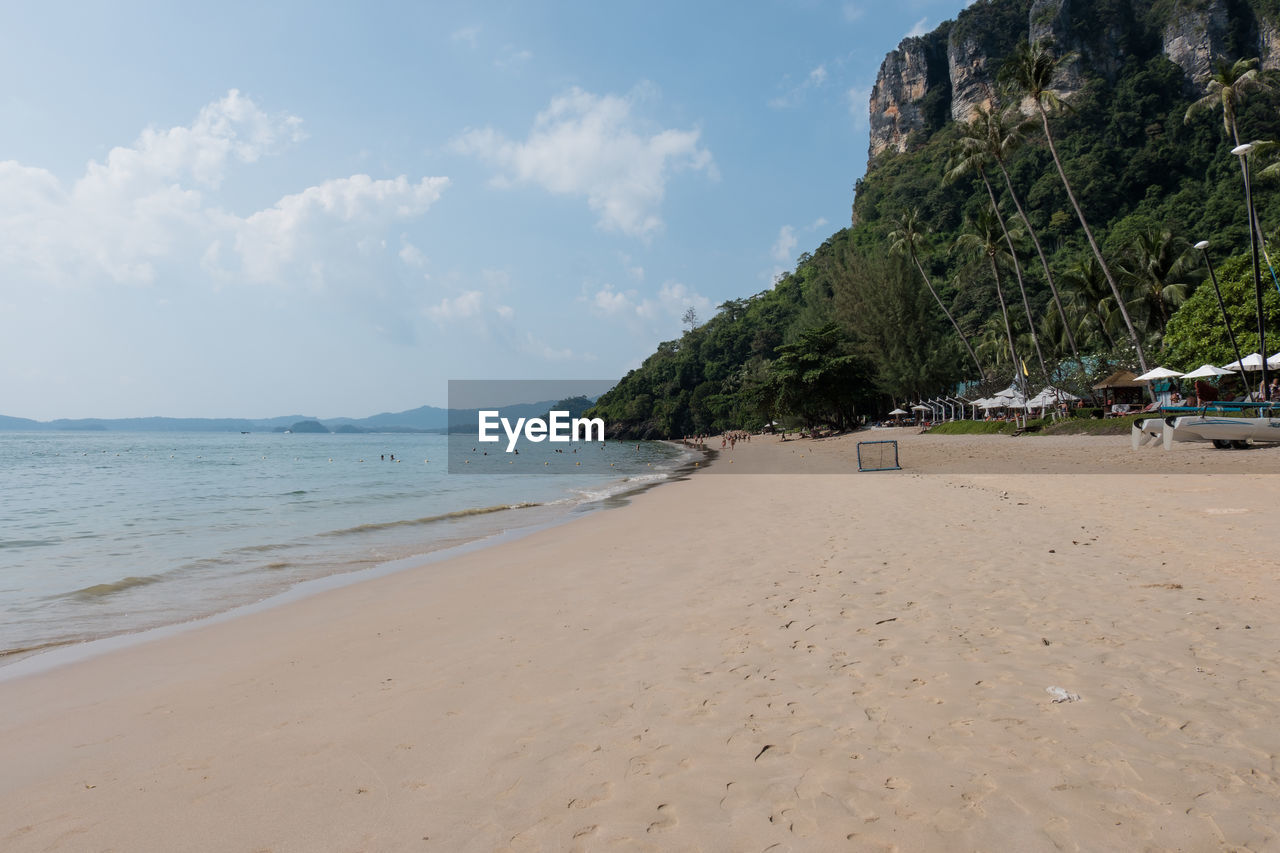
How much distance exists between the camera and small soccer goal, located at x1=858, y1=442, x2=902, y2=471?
79.7 feet

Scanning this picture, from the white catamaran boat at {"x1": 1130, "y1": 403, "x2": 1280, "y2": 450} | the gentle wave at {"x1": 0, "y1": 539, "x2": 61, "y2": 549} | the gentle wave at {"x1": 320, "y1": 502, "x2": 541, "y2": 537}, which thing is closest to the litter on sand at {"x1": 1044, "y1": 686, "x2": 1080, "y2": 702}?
the gentle wave at {"x1": 320, "y1": 502, "x2": 541, "y2": 537}

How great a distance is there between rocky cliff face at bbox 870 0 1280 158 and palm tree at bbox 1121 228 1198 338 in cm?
5400

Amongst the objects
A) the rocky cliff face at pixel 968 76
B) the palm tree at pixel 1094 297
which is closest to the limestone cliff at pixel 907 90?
the rocky cliff face at pixel 968 76

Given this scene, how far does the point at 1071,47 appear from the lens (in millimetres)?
103750

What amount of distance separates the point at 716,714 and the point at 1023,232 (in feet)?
231

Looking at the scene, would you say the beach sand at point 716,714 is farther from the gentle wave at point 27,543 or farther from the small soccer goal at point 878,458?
the small soccer goal at point 878,458

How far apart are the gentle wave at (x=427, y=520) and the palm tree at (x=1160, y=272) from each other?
47.1 metres

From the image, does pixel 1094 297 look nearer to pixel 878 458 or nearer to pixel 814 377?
pixel 814 377

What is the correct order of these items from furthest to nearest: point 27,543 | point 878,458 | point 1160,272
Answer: point 1160,272 < point 878,458 < point 27,543

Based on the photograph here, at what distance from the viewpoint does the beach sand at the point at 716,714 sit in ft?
8.96

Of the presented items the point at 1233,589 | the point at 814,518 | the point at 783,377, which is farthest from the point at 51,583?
the point at 783,377

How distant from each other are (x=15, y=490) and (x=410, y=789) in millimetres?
38637

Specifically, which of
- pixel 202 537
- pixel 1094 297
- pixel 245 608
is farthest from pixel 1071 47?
Result: pixel 245 608

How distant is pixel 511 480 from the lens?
33.1m
